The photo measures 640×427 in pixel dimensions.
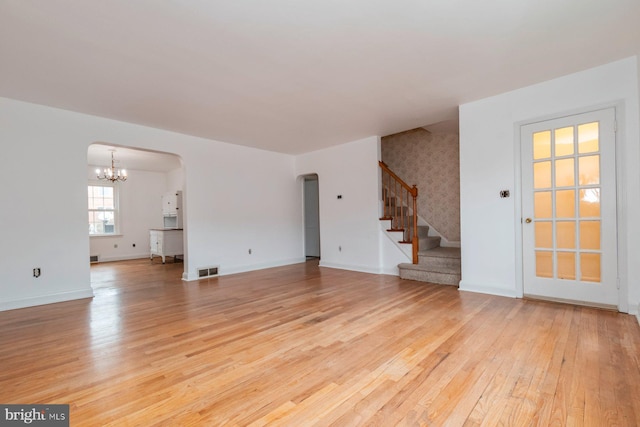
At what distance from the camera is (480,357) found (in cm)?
212

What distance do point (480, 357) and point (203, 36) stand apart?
3279 mm

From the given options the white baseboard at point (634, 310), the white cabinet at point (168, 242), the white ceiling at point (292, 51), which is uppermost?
the white ceiling at point (292, 51)

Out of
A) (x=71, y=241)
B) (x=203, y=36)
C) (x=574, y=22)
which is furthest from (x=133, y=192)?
(x=574, y=22)

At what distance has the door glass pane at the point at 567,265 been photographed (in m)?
3.26

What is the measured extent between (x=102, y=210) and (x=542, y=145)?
33.1 ft

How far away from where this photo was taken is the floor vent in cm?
529

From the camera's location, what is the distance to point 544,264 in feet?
11.3

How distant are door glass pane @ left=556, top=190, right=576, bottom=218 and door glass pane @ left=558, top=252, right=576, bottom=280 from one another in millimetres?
445

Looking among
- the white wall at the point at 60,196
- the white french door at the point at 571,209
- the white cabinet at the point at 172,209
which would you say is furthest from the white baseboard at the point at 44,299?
the white french door at the point at 571,209

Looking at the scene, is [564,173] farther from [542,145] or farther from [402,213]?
[402,213]

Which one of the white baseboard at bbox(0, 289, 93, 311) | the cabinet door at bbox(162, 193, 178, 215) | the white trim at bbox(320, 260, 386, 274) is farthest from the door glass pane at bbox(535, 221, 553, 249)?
the cabinet door at bbox(162, 193, 178, 215)

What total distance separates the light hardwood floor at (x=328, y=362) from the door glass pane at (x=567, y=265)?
15.2 inches

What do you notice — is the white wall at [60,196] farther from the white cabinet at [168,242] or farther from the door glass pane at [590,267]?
the door glass pane at [590,267]

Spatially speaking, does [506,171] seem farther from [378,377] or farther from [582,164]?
[378,377]
